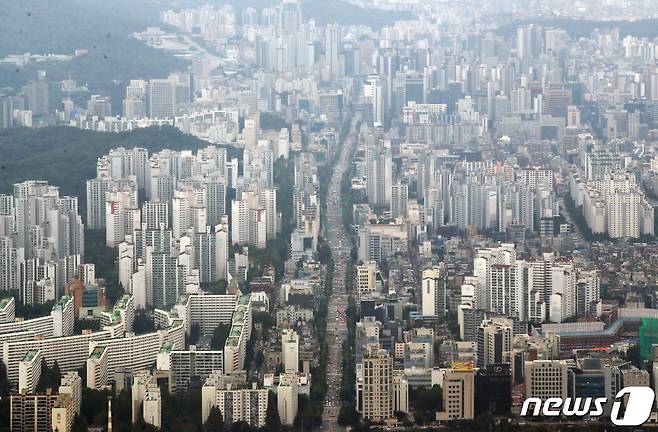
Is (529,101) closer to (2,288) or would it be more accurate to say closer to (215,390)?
(2,288)

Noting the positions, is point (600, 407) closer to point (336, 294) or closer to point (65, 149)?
point (336, 294)

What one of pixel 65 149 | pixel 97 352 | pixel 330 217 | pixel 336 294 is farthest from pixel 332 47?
pixel 97 352

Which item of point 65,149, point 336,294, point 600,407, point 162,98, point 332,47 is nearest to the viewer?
point 600,407

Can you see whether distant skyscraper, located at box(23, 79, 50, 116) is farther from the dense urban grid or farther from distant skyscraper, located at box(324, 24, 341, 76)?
distant skyscraper, located at box(324, 24, 341, 76)

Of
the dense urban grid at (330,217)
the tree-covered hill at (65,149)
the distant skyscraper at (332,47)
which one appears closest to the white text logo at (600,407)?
the dense urban grid at (330,217)

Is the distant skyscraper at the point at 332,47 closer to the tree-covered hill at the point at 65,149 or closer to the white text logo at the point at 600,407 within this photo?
the tree-covered hill at the point at 65,149
